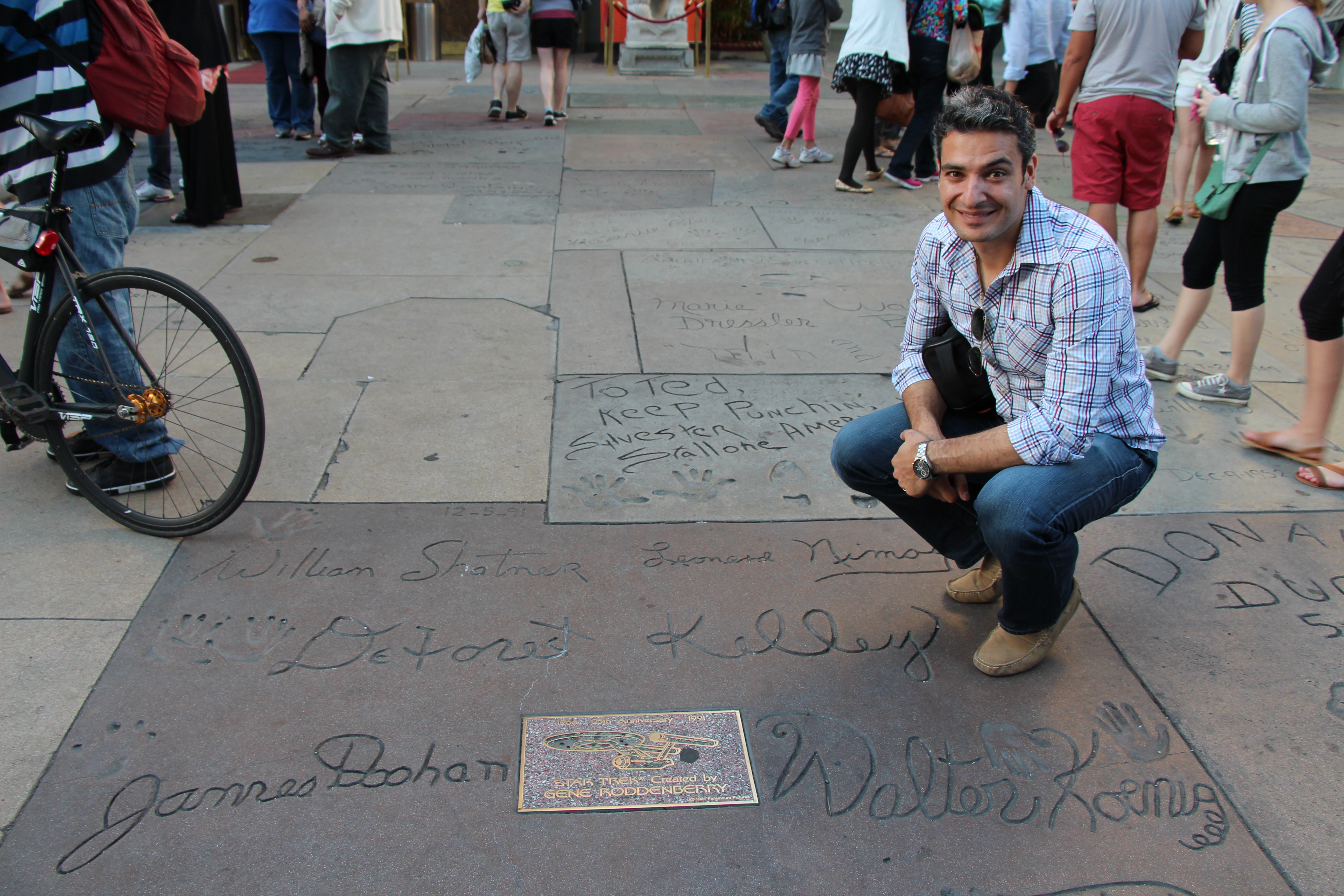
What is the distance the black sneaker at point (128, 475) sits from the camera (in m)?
3.22

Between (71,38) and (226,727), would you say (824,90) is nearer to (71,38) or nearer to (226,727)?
(71,38)

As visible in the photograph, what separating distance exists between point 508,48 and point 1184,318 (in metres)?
8.23

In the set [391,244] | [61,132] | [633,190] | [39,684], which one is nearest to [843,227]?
[633,190]

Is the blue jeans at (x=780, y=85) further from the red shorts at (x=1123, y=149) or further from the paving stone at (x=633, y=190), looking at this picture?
the red shorts at (x=1123, y=149)

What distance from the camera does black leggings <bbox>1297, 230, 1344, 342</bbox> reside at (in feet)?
10.8

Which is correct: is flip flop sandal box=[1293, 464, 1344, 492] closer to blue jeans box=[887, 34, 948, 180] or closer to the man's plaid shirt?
the man's plaid shirt

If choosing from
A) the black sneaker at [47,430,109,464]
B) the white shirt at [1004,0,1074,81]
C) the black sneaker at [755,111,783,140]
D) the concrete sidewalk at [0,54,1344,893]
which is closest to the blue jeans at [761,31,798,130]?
the black sneaker at [755,111,783,140]

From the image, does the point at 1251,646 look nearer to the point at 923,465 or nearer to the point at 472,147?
the point at 923,465

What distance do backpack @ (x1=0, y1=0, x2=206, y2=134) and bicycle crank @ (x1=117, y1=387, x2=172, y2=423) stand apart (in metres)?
0.87

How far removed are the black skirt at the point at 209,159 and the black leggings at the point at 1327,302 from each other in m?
5.94

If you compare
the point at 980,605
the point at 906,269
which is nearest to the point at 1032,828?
the point at 980,605

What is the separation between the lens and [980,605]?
2.80m

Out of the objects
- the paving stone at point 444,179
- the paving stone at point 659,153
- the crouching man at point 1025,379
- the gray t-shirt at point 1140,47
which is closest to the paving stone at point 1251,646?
the crouching man at point 1025,379

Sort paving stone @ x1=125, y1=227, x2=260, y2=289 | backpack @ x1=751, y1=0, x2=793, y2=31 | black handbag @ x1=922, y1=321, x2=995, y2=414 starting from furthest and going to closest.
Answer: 1. backpack @ x1=751, y1=0, x2=793, y2=31
2. paving stone @ x1=125, y1=227, x2=260, y2=289
3. black handbag @ x1=922, y1=321, x2=995, y2=414
